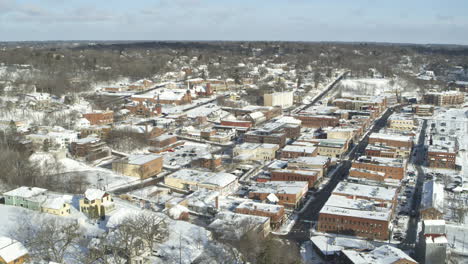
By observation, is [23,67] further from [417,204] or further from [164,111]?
[417,204]

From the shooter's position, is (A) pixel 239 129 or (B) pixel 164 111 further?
(B) pixel 164 111

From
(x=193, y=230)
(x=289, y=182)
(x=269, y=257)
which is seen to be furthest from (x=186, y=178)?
(x=269, y=257)

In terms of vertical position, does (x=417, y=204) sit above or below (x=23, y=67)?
below

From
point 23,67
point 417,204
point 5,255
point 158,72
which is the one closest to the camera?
point 5,255

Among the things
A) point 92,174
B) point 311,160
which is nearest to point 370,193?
point 311,160

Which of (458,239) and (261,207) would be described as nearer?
(458,239)

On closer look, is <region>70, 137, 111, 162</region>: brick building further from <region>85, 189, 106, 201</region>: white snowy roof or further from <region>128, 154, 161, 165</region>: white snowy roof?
<region>85, 189, 106, 201</region>: white snowy roof

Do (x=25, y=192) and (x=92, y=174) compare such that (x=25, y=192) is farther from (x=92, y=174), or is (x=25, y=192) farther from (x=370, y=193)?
(x=370, y=193)
